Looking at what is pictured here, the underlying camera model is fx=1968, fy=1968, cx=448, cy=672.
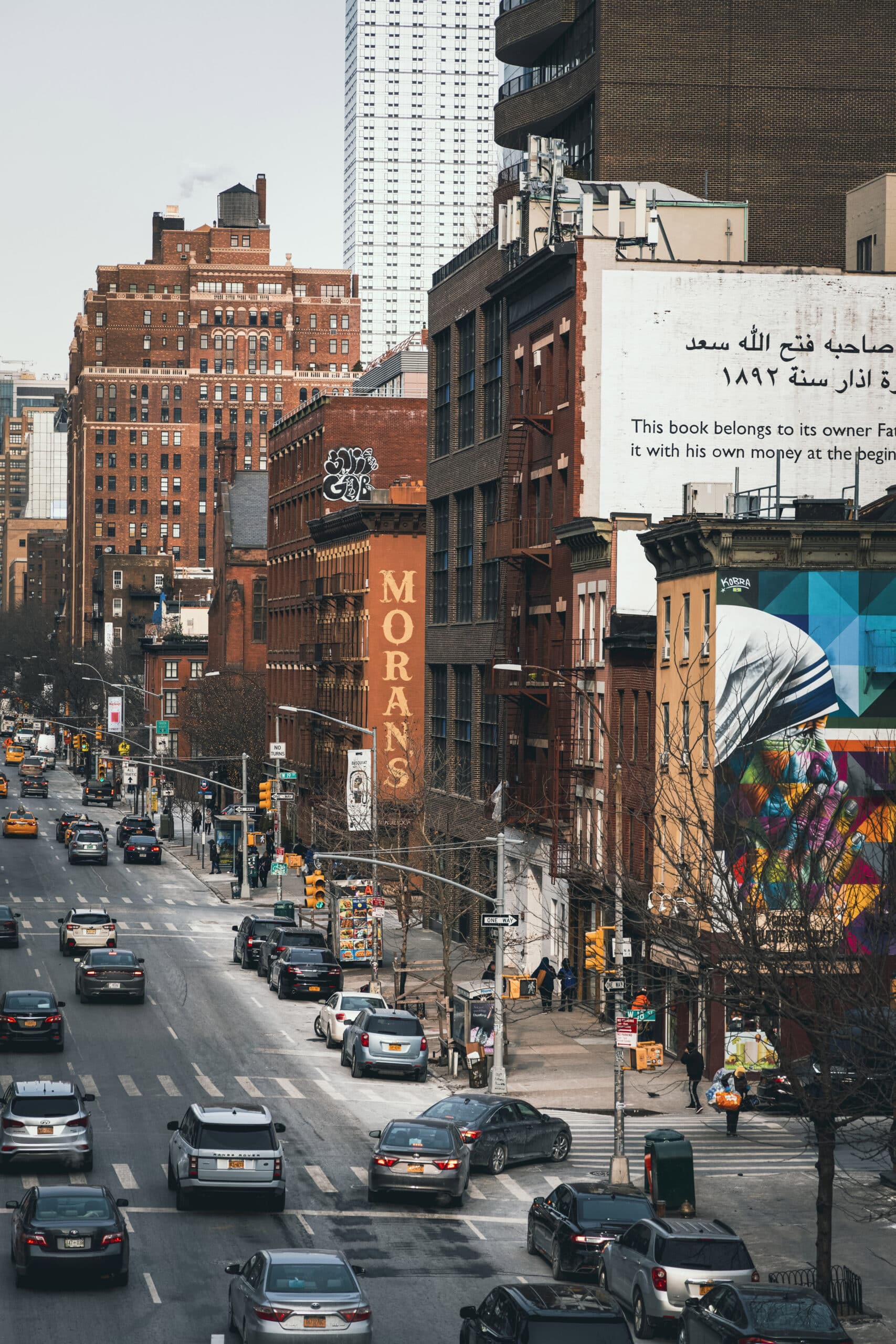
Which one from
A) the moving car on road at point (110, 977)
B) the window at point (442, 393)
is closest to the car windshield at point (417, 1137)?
the moving car on road at point (110, 977)

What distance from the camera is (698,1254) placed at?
85.8 feet

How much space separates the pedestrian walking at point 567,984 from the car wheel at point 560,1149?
17749 millimetres

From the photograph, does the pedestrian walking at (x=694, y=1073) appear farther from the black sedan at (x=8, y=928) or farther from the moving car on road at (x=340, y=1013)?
the black sedan at (x=8, y=928)

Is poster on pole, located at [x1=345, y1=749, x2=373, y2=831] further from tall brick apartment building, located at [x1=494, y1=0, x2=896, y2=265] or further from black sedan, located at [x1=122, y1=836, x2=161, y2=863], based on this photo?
black sedan, located at [x1=122, y1=836, x2=161, y2=863]

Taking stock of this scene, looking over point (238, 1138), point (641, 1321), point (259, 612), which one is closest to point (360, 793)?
point (238, 1138)

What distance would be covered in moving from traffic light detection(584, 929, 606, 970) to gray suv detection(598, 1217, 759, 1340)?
11.4 m

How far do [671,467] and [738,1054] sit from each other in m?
21.2

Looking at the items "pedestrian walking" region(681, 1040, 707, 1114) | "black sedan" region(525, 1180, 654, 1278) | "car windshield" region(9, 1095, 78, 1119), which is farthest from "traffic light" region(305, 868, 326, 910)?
"black sedan" region(525, 1180, 654, 1278)

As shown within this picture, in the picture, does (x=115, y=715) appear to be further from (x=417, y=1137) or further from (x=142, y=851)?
(x=417, y=1137)

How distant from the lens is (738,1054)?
44.6 meters

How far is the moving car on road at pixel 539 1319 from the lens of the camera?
21.5 metres

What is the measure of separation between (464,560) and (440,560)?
473cm

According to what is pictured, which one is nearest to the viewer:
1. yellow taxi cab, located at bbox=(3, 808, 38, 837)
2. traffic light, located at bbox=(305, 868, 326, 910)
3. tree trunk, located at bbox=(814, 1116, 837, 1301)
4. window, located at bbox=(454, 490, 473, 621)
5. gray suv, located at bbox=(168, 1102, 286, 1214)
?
tree trunk, located at bbox=(814, 1116, 837, 1301)

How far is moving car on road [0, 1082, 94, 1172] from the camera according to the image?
1353 inches
